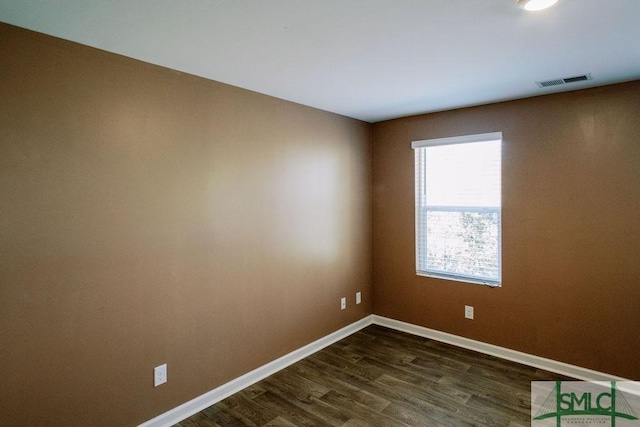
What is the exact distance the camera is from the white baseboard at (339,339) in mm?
2525

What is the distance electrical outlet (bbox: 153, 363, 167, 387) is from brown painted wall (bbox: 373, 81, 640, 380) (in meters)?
2.66

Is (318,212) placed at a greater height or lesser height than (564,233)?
greater

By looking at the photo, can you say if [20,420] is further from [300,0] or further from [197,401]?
[300,0]

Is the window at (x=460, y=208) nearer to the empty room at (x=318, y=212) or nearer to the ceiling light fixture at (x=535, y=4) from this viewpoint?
the empty room at (x=318, y=212)

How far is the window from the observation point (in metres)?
3.42

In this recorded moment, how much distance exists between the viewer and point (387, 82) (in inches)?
109

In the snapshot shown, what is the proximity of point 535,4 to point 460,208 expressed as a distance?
2.24m

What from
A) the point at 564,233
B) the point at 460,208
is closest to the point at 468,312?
the point at 460,208

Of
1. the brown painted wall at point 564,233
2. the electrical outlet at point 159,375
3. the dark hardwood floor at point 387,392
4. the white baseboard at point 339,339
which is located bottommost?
the dark hardwood floor at point 387,392

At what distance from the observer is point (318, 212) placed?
360cm

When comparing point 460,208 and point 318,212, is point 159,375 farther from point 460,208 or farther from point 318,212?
point 460,208

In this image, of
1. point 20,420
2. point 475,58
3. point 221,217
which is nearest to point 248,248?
point 221,217

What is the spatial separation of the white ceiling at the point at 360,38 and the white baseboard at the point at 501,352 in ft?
7.59

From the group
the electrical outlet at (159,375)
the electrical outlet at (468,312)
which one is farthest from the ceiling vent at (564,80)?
the electrical outlet at (159,375)
